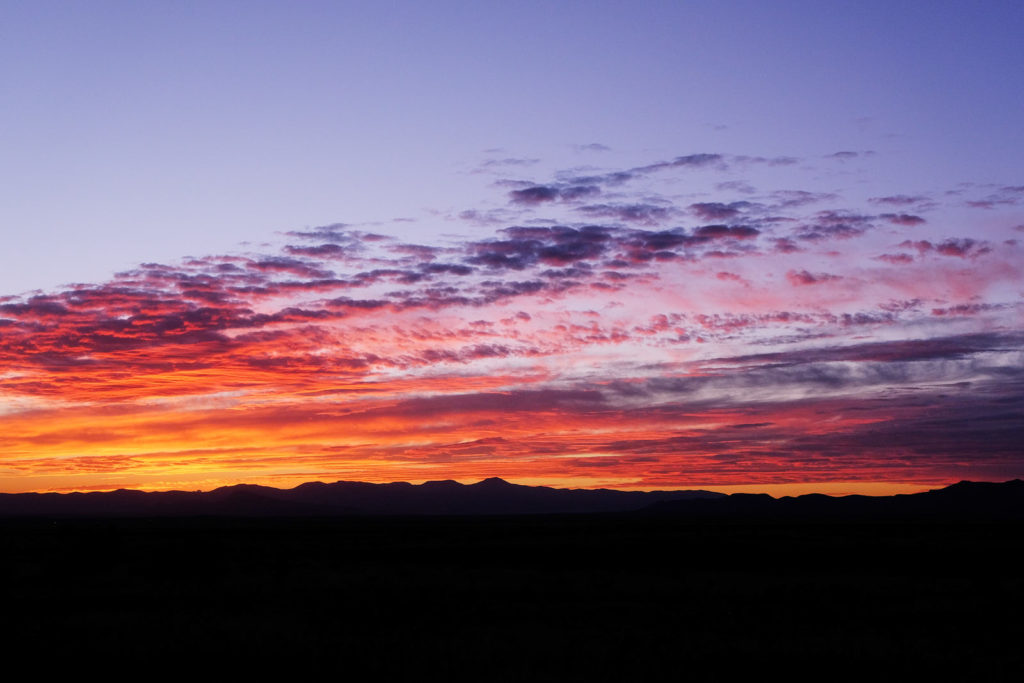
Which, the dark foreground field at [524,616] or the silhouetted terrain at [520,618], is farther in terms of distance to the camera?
the dark foreground field at [524,616]

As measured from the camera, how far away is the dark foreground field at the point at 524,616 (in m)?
17.5

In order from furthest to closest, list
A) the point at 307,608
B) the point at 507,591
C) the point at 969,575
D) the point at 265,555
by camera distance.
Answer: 1. the point at 265,555
2. the point at 969,575
3. the point at 507,591
4. the point at 307,608

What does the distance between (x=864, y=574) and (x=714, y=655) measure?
2245 cm

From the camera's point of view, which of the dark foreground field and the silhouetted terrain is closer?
the silhouetted terrain

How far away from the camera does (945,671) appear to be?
16.6 meters

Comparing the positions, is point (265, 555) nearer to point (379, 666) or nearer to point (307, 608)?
point (307, 608)

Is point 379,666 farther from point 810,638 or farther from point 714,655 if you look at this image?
point 810,638

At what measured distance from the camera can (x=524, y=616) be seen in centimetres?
2412

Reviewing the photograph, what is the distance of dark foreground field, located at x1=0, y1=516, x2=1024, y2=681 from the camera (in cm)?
1745

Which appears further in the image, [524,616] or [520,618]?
[524,616]

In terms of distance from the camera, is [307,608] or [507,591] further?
[507,591]

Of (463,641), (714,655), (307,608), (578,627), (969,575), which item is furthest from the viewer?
(969,575)

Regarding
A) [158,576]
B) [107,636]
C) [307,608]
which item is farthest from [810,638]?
[158,576]

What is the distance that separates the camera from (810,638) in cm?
1994
